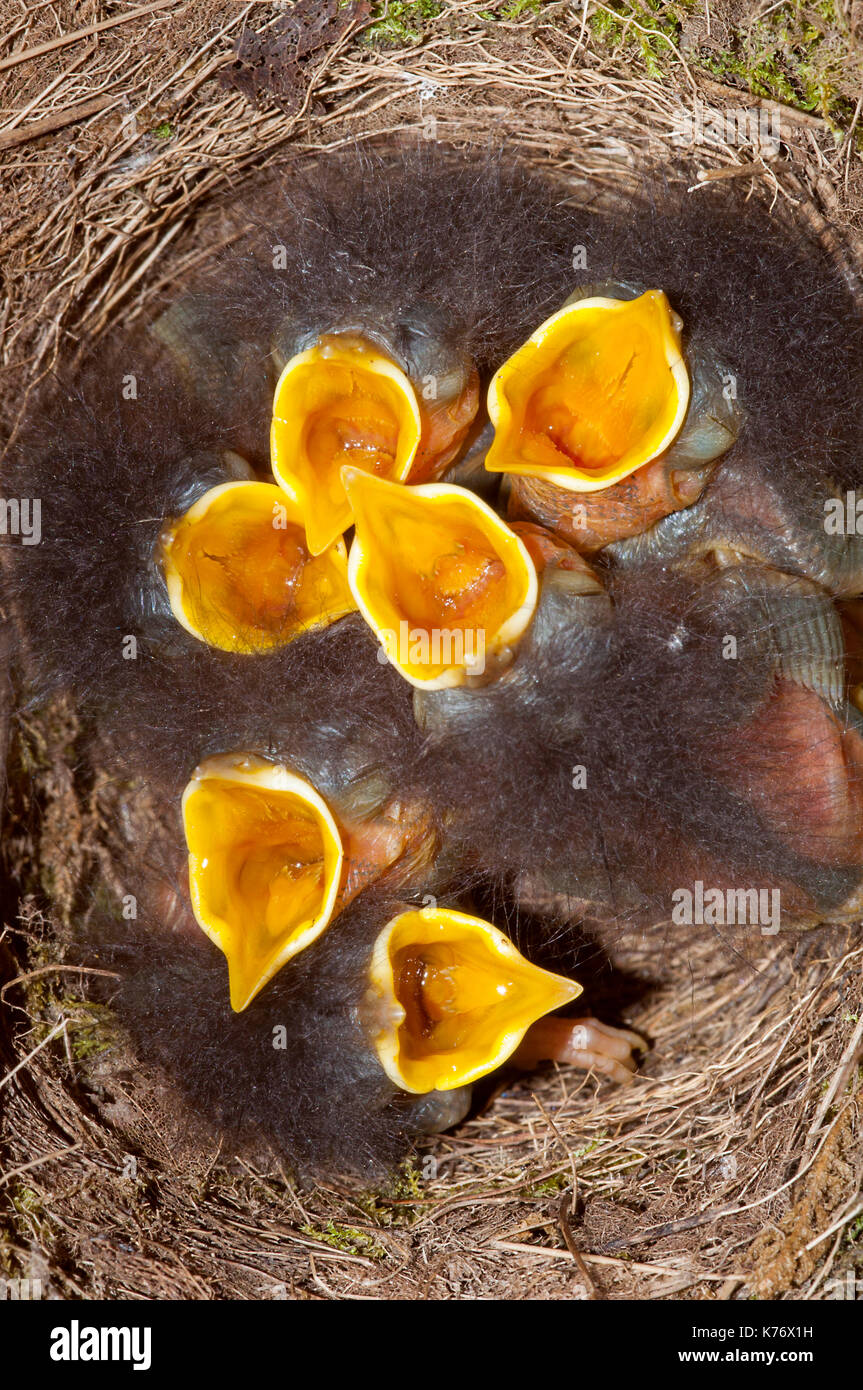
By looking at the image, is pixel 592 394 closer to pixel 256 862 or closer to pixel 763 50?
pixel 763 50

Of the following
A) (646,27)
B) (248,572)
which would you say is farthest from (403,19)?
(248,572)

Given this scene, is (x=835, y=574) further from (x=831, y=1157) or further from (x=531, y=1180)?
(x=531, y=1180)

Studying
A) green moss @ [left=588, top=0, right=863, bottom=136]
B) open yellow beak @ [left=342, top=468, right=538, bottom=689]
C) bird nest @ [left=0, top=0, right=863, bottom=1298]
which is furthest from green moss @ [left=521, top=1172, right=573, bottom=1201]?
green moss @ [left=588, top=0, right=863, bottom=136]

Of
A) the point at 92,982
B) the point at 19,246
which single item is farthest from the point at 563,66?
the point at 92,982

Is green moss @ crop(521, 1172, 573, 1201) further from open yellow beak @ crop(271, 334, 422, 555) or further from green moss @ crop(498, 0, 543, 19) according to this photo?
green moss @ crop(498, 0, 543, 19)

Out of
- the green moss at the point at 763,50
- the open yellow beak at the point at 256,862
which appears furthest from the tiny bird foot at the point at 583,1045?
the green moss at the point at 763,50

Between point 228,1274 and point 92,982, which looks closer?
point 228,1274
